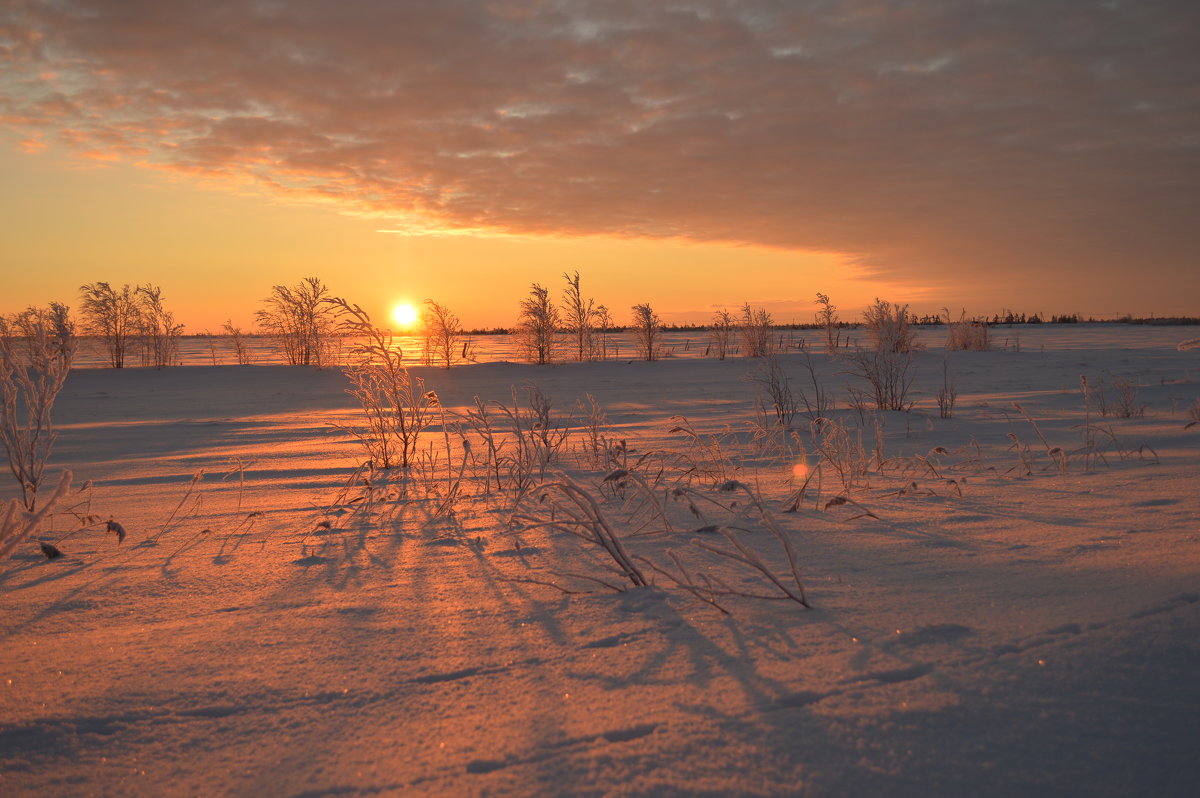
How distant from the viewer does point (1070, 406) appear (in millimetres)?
7941

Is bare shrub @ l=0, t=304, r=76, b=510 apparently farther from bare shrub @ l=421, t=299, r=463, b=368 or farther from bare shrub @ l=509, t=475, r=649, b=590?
bare shrub @ l=421, t=299, r=463, b=368

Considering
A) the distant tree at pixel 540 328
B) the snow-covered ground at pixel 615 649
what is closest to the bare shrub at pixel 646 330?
the distant tree at pixel 540 328

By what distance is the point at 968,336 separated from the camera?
66.9 feet

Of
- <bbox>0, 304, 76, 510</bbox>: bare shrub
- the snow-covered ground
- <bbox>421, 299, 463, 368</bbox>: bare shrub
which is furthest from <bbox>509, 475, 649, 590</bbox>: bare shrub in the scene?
<bbox>421, 299, 463, 368</bbox>: bare shrub

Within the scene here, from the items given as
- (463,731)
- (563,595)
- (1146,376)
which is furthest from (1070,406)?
Answer: (463,731)

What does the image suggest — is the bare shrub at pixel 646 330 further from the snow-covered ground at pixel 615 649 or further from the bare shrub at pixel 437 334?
the snow-covered ground at pixel 615 649

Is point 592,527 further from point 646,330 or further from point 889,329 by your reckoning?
point 646,330

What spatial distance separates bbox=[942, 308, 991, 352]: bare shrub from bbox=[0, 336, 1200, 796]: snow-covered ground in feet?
60.9

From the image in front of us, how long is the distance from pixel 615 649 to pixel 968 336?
22052mm

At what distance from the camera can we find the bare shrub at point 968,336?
65.7 ft

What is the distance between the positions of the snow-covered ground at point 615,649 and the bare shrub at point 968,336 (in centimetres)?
1857

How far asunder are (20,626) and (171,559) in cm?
64

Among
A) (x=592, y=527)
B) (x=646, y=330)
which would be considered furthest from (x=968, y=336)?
(x=592, y=527)

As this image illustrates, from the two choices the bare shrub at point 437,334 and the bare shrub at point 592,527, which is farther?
the bare shrub at point 437,334
